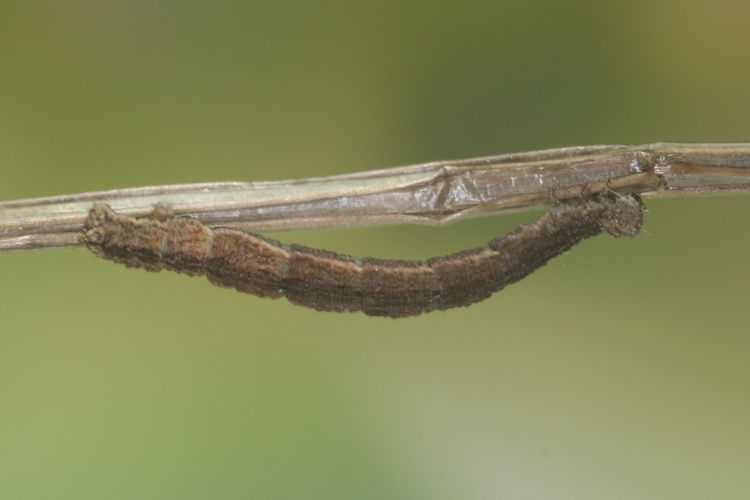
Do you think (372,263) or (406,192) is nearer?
(406,192)

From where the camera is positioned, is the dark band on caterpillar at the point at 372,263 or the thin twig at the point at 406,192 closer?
the thin twig at the point at 406,192

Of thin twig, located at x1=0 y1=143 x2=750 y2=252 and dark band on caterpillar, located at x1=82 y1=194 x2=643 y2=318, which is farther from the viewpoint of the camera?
dark band on caterpillar, located at x1=82 y1=194 x2=643 y2=318

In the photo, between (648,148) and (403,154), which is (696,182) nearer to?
(648,148)

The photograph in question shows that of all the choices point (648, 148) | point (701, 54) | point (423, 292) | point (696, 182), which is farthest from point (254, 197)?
point (701, 54)
